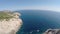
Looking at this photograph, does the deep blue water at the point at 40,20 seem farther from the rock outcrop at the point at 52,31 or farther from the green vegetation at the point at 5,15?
the green vegetation at the point at 5,15

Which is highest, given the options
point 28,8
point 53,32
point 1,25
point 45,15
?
point 28,8

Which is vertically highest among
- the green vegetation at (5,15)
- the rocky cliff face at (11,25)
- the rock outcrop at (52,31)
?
the green vegetation at (5,15)

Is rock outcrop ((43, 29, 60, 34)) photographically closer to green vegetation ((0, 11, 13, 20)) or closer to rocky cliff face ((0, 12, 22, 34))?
rocky cliff face ((0, 12, 22, 34))

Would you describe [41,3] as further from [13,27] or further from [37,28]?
[13,27]

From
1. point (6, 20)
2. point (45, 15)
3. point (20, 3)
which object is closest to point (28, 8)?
point (20, 3)

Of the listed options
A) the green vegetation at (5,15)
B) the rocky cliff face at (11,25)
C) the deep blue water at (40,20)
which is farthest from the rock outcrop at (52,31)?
the green vegetation at (5,15)

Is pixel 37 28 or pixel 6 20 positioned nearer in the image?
pixel 37 28
